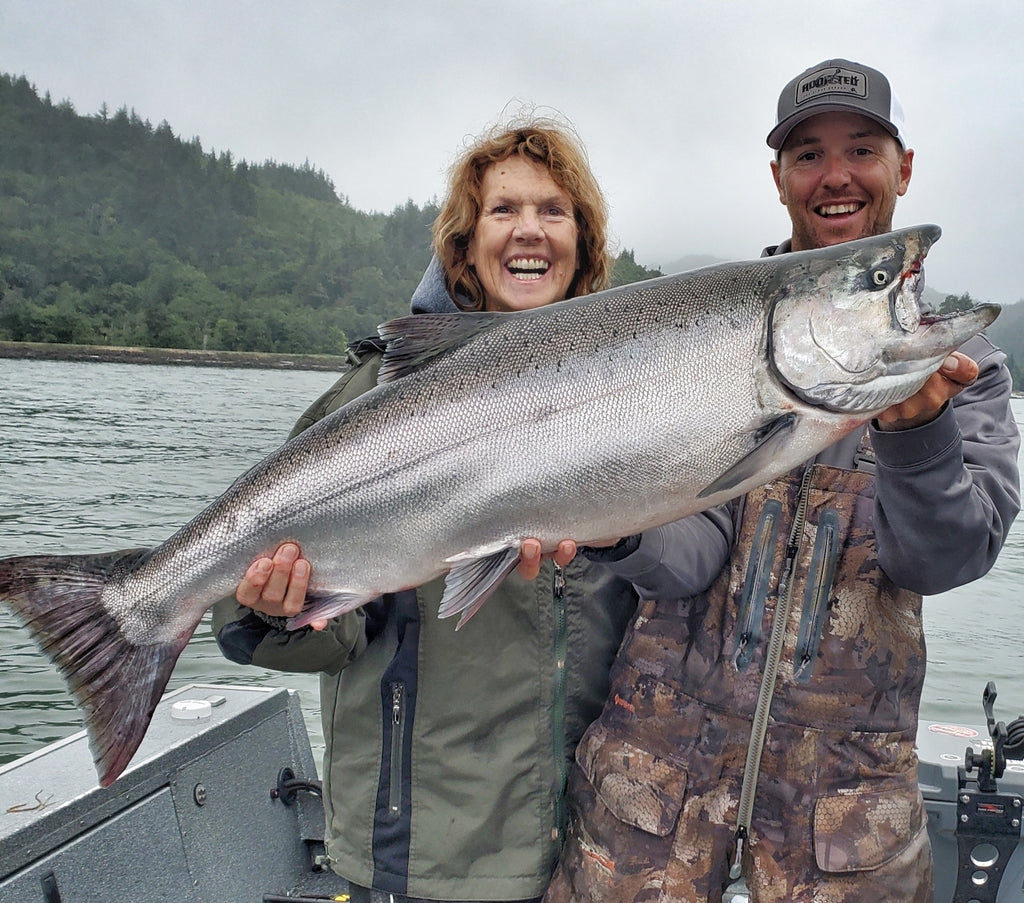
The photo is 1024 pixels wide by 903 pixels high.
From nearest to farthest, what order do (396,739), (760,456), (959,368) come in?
1. (959,368)
2. (760,456)
3. (396,739)

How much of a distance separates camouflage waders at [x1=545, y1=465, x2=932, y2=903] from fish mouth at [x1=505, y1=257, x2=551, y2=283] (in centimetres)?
106

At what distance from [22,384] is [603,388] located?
4332 cm

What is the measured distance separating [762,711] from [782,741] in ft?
0.31

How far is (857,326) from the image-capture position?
2.45m

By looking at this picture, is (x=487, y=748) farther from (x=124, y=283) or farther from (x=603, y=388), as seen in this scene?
(x=124, y=283)

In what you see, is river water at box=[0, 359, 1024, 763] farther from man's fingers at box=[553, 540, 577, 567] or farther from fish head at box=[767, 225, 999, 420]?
fish head at box=[767, 225, 999, 420]

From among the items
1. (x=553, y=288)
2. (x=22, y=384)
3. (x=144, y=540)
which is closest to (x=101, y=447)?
(x=144, y=540)

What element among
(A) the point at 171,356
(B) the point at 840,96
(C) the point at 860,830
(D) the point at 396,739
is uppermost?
(A) the point at 171,356

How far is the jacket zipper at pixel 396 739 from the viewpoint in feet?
9.05

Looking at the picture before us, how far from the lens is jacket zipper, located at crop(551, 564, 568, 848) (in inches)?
112

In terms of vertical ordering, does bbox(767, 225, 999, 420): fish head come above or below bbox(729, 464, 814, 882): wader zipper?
above

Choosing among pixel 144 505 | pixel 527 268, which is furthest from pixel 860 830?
pixel 144 505

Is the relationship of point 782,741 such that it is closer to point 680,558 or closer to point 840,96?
point 680,558

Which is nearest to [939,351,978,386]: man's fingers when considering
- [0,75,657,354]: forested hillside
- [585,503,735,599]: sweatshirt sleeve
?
[585,503,735,599]: sweatshirt sleeve
